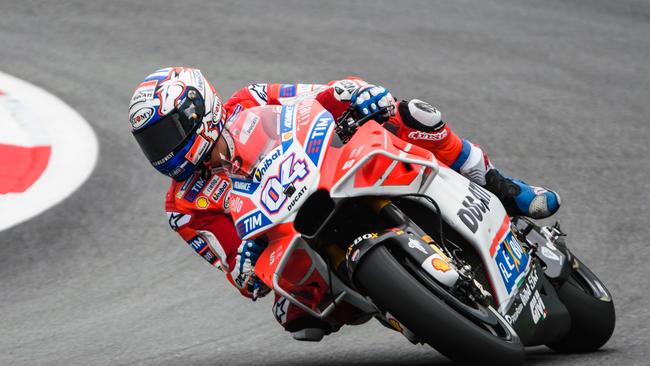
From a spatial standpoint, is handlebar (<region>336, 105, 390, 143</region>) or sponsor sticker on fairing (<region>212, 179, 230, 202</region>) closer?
handlebar (<region>336, 105, 390, 143</region>)

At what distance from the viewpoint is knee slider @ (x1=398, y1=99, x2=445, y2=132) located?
4.88 m

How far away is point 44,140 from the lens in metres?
8.46

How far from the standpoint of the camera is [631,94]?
9367mm

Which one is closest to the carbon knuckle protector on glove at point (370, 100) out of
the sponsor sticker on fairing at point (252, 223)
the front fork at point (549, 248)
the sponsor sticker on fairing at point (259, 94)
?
the sponsor sticker on fairing at point (259, 94)

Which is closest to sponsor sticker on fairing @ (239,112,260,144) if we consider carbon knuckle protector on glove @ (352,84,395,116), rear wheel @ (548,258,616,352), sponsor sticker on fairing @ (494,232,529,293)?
carbon knuckle protector on glove @ (352,84,395,116)

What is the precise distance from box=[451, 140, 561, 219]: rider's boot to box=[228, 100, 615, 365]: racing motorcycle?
1.21ft

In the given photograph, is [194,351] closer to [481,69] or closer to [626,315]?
[626,315]

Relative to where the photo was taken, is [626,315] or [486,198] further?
[626,315]

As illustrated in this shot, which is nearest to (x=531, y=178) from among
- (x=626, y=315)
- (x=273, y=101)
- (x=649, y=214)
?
Answer: (x=649, y=214)

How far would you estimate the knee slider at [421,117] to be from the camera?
192 inches

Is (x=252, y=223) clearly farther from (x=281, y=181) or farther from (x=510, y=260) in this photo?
(x=510, y=260)

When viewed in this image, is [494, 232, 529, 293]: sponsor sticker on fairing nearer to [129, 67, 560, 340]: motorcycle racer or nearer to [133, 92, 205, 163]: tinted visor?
[129, 67, 560, 340]: motorcycle racer

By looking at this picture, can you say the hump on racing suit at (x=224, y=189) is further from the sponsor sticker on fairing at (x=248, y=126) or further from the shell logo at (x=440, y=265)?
the shell logo at (x=440, y=265)

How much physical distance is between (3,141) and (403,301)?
5519mm
